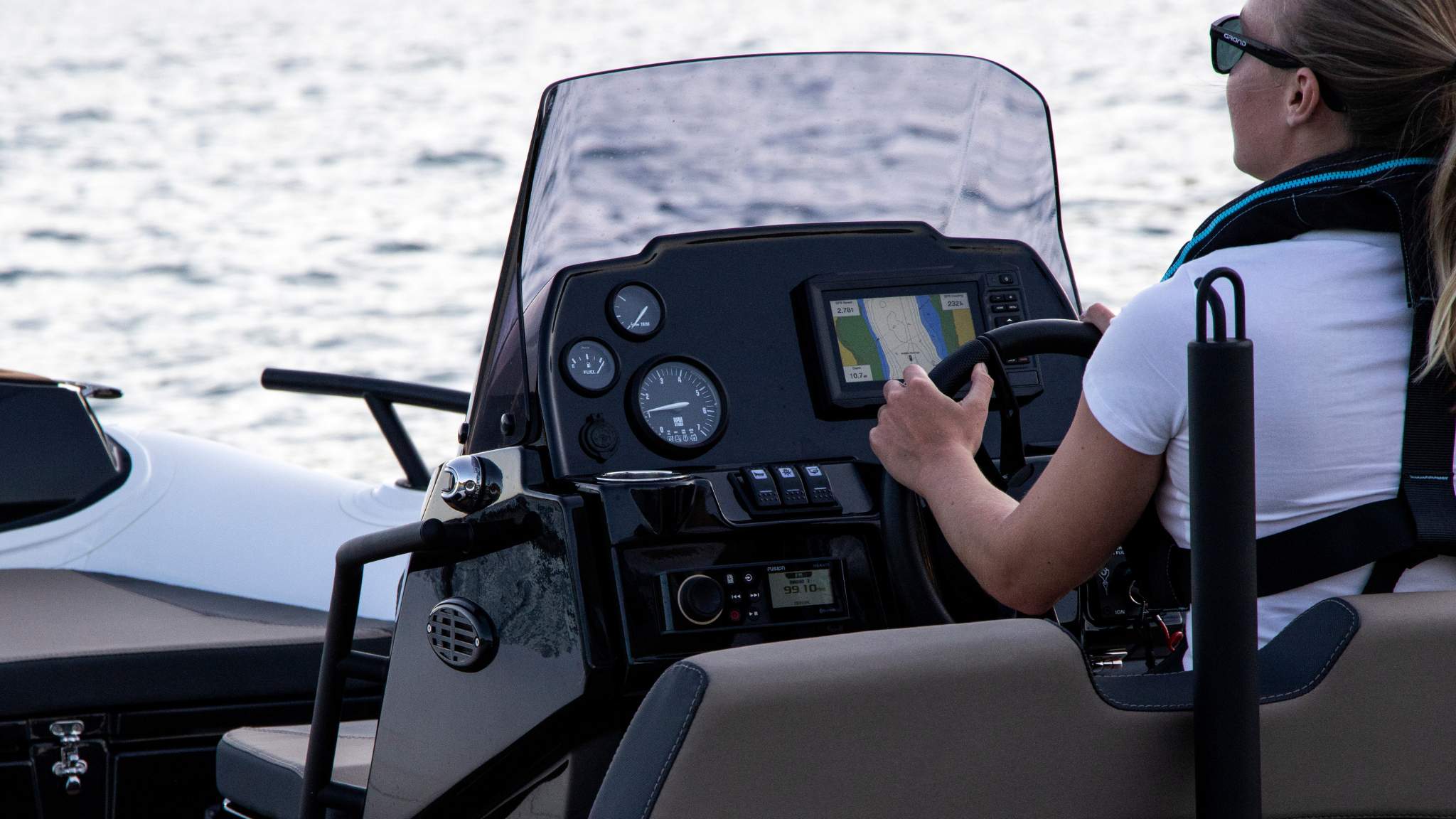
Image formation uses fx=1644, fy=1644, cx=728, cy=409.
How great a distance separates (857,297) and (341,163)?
12538mm

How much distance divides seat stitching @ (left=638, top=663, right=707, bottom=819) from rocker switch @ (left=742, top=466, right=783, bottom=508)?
634 mm

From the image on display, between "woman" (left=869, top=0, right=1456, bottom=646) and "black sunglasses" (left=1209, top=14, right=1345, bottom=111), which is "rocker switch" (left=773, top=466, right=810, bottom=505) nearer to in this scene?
"woman" (left=869, top=0, right=1456, bottom=646)

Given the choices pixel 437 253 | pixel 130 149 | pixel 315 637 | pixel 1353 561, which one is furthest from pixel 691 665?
pixel 130 149

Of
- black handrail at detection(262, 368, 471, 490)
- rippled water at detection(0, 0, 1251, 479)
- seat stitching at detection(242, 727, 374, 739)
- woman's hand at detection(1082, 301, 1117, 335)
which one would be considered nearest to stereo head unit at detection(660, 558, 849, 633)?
woman's hand at detection(1082, 301, 1117, 335)

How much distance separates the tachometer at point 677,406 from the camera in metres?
1.86

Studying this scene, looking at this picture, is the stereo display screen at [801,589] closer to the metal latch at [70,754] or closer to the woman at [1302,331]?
the woman at [1302,331]

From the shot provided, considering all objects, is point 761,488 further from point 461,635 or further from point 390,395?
point 390,395

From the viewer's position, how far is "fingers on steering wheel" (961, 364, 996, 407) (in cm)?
A: 156

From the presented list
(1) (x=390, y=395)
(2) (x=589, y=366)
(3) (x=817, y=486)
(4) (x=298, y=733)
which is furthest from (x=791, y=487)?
(1) (x=390, y=395)

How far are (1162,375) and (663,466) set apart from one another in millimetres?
708

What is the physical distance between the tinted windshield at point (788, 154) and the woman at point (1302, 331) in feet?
2.07

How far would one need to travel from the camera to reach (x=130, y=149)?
14.2 m

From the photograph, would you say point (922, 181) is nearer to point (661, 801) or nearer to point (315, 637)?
point (661, 801)

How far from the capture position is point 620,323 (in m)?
1.88
